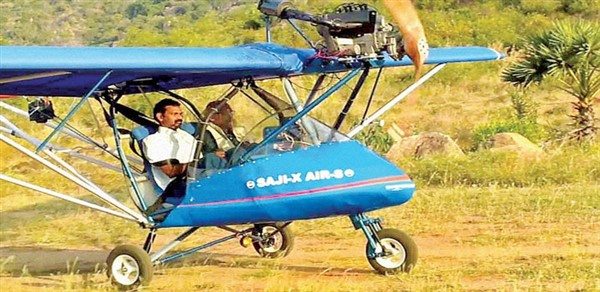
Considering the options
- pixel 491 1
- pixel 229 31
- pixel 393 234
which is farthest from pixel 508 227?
pixel 491 1

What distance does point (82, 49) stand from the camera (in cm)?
706

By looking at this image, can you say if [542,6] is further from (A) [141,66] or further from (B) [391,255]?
(A) [141,66]

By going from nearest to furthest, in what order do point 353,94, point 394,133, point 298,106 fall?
point 353,94, point 298,106, point 394,133

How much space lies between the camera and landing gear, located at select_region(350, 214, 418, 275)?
7.85m

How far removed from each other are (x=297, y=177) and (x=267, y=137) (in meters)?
0.43

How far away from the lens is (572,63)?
56.2ft

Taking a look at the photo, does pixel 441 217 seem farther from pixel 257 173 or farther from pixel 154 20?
pixel 154 20

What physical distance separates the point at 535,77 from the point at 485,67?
47.7 ft

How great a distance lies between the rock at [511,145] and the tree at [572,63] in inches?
54.6

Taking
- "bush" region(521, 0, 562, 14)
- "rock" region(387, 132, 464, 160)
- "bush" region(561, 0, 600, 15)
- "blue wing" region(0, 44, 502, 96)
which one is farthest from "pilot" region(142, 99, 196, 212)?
"bush" region(521, 0, 562, 14)

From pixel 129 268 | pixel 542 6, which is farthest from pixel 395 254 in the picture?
pixel 542 6

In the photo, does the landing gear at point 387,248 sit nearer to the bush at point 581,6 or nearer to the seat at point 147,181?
the seat at point 147,181

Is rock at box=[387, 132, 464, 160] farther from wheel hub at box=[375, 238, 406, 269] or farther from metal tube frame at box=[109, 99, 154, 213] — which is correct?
metal tube frame at box=[109, 99, 154, 213]

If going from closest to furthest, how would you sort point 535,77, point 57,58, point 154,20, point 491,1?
1. point 57,58
2. point 535,77
3. point 491,1
4. point 154,20
